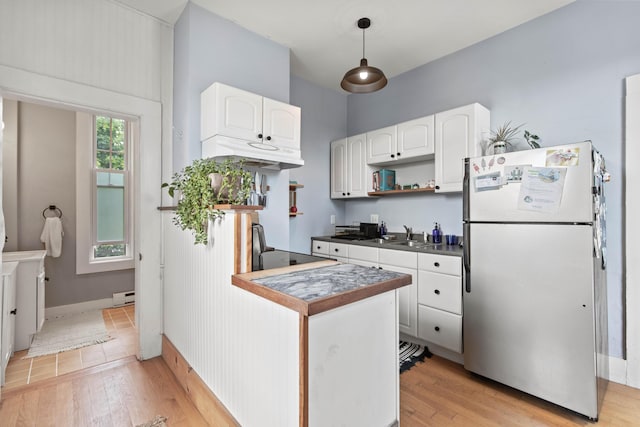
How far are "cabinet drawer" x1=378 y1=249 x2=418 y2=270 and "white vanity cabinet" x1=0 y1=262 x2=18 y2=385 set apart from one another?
2883 mm

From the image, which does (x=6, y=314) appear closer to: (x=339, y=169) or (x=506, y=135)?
(x=339, y=169)

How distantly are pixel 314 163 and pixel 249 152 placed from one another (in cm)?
158

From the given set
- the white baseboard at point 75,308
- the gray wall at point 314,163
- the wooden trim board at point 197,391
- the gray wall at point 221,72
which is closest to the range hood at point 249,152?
the gray wall at point 221,72

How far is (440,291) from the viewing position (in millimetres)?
2432

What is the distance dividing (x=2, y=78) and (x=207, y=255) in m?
1.79

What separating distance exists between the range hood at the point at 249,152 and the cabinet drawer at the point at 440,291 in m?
1.49

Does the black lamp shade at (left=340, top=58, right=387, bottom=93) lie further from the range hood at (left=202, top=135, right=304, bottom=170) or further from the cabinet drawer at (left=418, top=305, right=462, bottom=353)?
the cabinet drawer at (left=418, top=305, right=462, bottom=353)

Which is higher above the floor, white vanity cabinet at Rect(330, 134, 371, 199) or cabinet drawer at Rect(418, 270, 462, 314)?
white vanity cabinet at Rect(330, 134, 371, 199)

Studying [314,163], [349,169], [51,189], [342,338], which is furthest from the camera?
[314,163]

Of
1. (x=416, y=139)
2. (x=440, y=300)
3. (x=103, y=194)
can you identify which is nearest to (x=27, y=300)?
(x=103, y=194)

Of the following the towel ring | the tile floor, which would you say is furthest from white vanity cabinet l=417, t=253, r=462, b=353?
the towel ring

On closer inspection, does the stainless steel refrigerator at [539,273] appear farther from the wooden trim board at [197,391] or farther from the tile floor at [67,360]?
the tile floor at [67,360]

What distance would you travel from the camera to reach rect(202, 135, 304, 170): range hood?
2195mm

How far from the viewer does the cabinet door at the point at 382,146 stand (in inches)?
125
